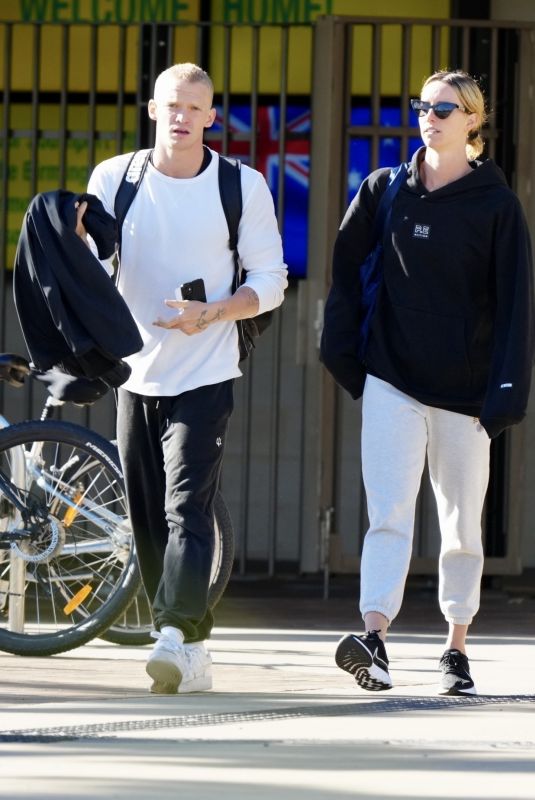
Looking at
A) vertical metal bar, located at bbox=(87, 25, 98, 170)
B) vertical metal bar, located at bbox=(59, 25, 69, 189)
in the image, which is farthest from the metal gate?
vertical metal bar, located at bbox=(59, 25, 69, 189)

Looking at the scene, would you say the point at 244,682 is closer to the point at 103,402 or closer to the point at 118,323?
the point at 118,323

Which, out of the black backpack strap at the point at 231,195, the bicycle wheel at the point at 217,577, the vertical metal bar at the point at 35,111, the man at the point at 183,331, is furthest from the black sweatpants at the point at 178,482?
the vertical metal bar at the point at 35,111

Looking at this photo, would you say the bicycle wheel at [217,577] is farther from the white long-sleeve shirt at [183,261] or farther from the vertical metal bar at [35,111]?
the vertical metal bar at [35,111]

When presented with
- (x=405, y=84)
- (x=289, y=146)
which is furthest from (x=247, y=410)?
(x=405, y=84)

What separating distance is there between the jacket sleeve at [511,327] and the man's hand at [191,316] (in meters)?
0.76

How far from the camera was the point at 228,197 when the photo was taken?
5094 millimetres

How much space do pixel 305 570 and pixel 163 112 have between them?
11.6ft

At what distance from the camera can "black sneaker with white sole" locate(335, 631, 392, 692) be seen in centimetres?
496

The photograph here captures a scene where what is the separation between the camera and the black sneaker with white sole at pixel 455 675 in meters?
5.03

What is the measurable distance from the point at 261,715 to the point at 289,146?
4.93m

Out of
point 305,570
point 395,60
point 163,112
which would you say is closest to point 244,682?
point 163,112

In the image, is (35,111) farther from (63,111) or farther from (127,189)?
(127,189)

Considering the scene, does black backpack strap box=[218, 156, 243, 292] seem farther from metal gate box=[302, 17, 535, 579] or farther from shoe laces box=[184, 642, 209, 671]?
metal gate box=[302, 17, 535, 579]

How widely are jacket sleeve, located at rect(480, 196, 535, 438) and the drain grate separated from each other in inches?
28.2
